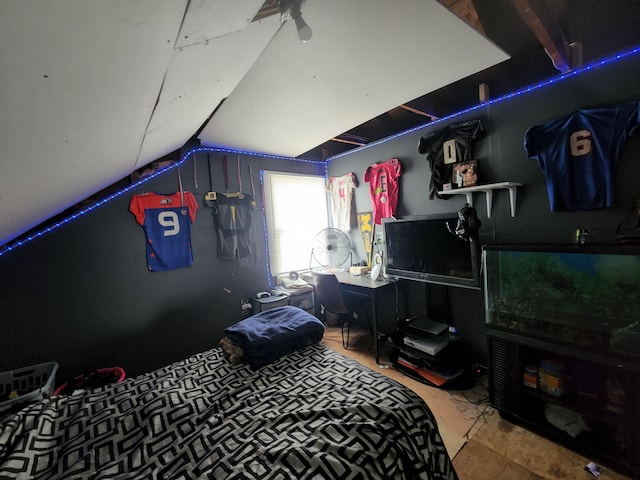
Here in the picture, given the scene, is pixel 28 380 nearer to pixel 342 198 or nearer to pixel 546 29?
pixel 342 198

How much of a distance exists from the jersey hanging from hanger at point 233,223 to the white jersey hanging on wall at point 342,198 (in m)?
1.16

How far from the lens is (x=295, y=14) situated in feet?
3.67

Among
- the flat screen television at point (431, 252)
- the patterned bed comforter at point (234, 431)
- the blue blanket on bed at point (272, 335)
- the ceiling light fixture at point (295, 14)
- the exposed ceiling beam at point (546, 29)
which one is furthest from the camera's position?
the flat screen television at point (431, 252)

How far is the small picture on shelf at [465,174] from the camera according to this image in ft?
7.12

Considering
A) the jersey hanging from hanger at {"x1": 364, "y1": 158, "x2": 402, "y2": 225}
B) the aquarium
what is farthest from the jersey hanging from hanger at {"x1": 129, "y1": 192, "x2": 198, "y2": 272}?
the aquarium

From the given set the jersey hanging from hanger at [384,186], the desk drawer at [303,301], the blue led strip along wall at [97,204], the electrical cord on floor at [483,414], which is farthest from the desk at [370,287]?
the blue led strip along wall at [97,204]

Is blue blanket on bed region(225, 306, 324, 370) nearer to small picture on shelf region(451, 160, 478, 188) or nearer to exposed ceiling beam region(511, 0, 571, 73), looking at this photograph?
small picture on shelf region(451, 160, 478, 188)

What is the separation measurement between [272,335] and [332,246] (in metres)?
1.94

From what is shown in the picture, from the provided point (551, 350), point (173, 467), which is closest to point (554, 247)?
point (551, 350)

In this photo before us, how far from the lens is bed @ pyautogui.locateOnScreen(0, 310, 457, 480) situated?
928 millimetres

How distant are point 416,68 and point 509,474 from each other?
2.47 meters

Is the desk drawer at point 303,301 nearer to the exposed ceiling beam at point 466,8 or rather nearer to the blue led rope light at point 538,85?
the blue led rope light at point 538,85

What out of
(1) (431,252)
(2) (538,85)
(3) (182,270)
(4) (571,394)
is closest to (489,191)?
(1) (431,252)

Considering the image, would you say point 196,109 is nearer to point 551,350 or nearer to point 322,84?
point 322,84
